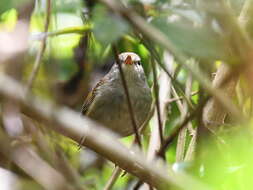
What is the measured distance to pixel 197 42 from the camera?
47.7 inches

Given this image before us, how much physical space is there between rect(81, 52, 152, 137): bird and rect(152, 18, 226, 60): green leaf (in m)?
2.05

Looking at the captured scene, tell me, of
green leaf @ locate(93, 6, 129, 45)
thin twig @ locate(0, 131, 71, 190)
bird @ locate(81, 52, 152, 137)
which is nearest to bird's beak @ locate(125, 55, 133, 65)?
bird @ locate(81, 52, 152, 137)

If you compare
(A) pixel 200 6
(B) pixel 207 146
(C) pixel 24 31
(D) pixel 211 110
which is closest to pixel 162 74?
(D) pixel 211 110

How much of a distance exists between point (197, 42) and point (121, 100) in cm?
228

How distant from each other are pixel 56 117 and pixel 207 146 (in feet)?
1.48

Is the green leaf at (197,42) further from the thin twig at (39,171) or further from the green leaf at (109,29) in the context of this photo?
the thin twig at (39,171)

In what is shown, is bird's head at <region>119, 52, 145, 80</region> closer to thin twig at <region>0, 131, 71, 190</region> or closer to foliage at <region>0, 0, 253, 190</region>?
foliage at <region>0, 0, 253, 190</region>

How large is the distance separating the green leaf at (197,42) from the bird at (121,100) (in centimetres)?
205

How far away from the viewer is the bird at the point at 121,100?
3434mm

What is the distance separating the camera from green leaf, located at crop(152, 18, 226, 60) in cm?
119

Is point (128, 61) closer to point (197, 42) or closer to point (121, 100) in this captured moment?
point (121, 100)

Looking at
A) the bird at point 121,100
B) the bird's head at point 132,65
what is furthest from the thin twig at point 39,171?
the bird's head at point 132,65

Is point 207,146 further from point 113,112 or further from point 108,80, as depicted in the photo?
point 108,80

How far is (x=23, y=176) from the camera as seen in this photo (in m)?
3.06
